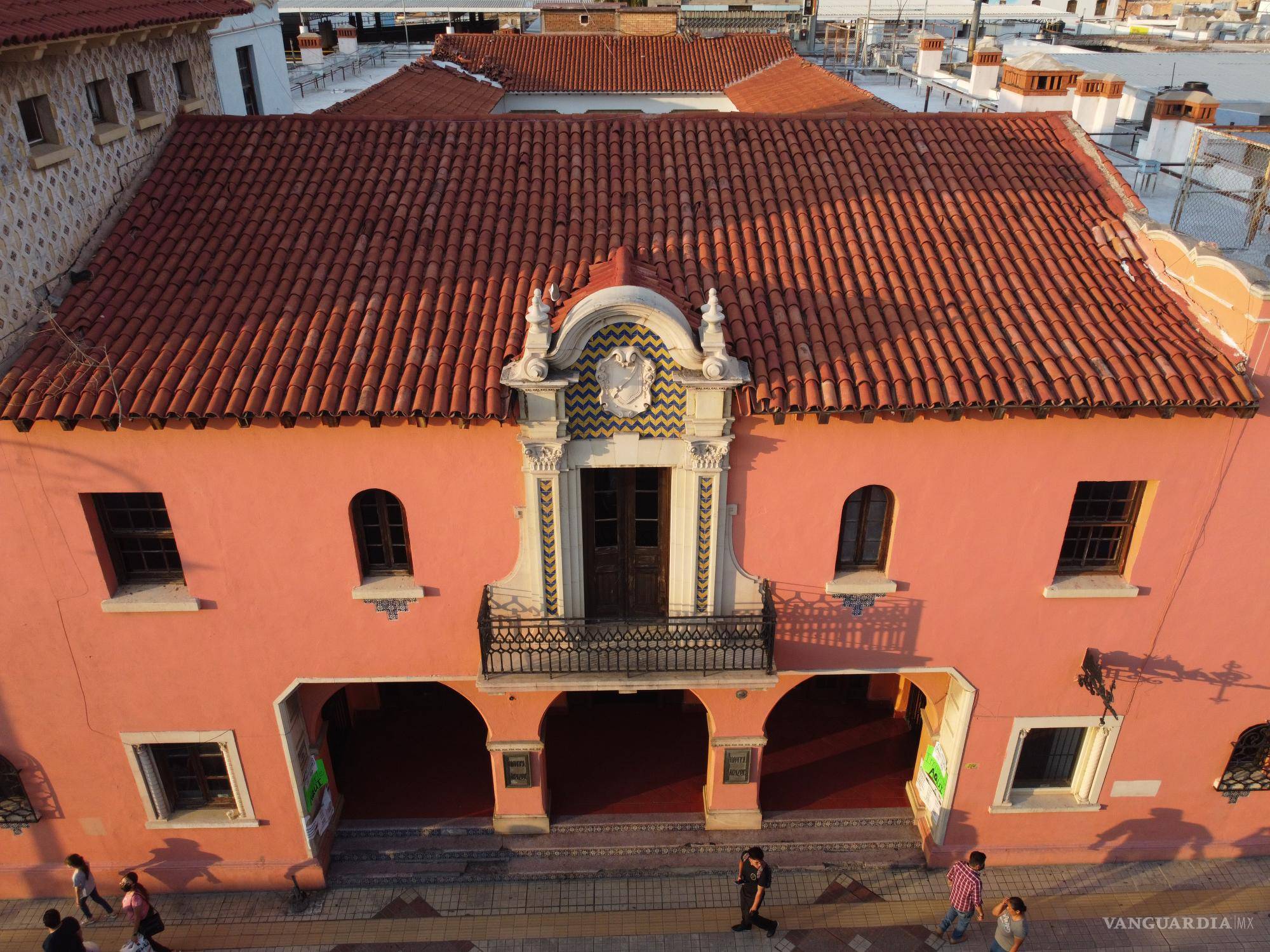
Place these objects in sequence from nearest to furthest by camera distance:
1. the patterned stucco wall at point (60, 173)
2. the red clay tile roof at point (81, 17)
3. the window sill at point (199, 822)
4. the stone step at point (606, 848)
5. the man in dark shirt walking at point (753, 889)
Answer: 1. the red clay tile roof at point (81, 17)
2. the patterned stucco wall at point (60, 173)
3. the man in dark shirt walking at point (753, 889)
4. the window sill at point (199, 822)
5. the stone step at point (606, 848)

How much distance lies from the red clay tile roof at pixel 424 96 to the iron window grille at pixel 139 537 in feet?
32.0

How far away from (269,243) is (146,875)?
9869 mm

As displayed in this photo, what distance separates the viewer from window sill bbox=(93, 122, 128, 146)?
1274 cm

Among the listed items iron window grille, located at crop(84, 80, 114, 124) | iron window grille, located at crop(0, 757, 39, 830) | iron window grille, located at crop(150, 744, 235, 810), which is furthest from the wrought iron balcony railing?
iron window grille, located at crop(84, 80, 114, 124)

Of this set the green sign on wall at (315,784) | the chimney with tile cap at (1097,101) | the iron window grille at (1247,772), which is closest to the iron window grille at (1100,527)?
the iron window grille at (1247,772)

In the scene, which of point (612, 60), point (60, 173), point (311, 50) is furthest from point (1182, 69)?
point (311, 50)

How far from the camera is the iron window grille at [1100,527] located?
12336mm

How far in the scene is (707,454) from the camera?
11.5m

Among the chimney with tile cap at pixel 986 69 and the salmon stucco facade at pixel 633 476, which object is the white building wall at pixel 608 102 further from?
the salmon stucco facade at pixel 633 476

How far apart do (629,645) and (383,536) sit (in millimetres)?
3697

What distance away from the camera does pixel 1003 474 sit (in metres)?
11.9

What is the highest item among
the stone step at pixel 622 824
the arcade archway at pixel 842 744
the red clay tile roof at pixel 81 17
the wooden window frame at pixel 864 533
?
the red clay tile roof at pixel 81 17

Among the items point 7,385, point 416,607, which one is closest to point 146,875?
point 416,607

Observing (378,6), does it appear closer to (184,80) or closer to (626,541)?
(184,80)
